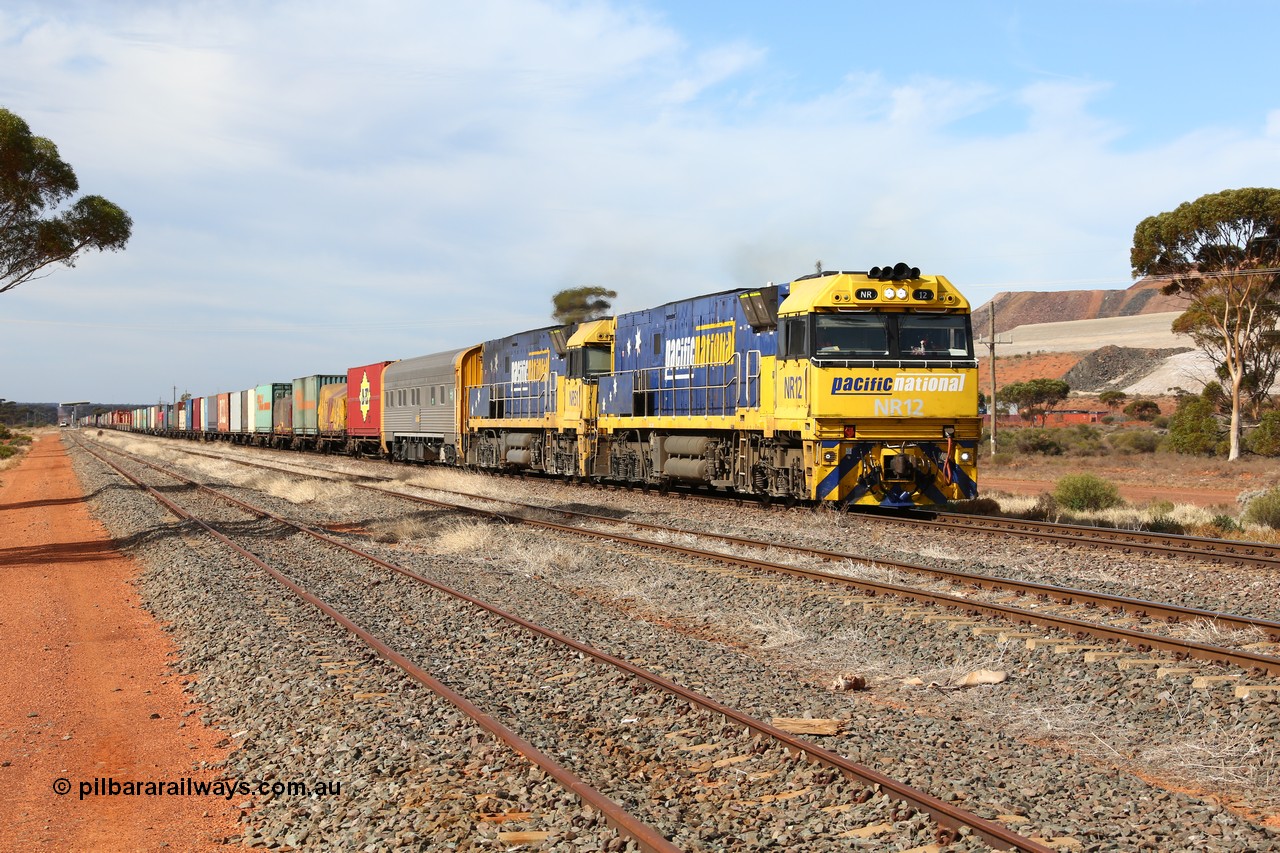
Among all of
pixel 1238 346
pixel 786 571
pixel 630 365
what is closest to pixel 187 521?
pixel 630 365

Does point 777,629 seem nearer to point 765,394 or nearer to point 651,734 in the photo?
point 651,734

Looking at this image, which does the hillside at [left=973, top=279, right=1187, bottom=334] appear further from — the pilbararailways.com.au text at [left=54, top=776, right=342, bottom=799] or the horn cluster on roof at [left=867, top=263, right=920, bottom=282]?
the pilbararailways.com.au text at [left=54, top=776, right=342, bottom=799]

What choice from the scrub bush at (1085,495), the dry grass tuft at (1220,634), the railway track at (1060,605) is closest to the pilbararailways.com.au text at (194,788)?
the railway track at (1060,605)

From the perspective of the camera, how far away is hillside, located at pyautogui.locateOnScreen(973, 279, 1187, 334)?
164 m

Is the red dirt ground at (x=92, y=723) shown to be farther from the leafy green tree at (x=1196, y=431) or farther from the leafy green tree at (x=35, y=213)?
the leafy green tree at (x=1196, y=431)

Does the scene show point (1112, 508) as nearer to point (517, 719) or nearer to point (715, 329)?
point (715, 329)

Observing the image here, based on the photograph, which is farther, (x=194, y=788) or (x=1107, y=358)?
(x=1107, y=358)

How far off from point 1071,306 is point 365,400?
159 metres

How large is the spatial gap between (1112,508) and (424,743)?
55.3 ft

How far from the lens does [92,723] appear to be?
6711 mm

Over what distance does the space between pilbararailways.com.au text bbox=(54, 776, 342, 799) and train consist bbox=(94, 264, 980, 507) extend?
10884 mm

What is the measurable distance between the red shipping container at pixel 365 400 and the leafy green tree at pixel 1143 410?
51863 mm

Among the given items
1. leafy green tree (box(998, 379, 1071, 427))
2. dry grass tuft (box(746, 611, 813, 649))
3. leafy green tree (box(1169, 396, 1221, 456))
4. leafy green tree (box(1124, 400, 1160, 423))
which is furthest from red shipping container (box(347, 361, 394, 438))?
leafy green tree (box(1124, 400, 1160, 423))

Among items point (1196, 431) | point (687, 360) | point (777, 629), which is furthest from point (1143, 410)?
point (777, 629)
